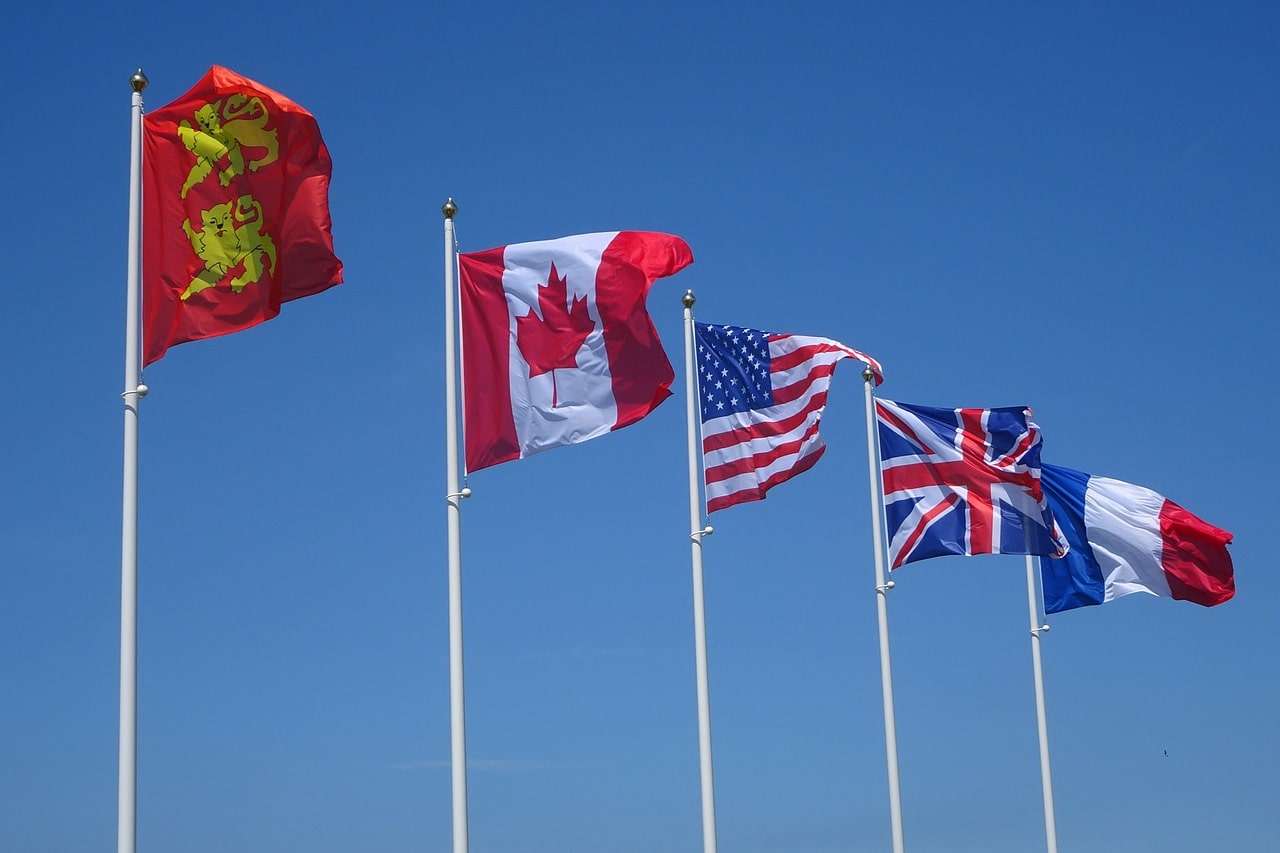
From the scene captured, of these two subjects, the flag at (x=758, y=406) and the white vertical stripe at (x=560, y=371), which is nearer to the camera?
the white vertical stripe at (x=560, y=371)

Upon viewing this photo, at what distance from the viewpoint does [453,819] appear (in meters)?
21.8

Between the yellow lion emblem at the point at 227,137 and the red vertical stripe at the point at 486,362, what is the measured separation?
3798 mm

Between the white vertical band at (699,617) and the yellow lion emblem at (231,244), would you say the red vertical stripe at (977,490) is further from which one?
the yellow lion emblem at (231,244)

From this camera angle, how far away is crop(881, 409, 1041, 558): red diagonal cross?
3269 centimetres

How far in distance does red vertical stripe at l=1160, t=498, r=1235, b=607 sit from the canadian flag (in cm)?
1830

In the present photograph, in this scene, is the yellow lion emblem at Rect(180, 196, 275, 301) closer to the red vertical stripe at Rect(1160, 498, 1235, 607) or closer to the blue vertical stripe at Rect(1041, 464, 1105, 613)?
the blue vertical stripe at Rect(1041, 464, 1105, 613)

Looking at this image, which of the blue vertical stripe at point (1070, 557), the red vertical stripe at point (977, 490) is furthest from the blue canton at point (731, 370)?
the blue vertical stripe at point (1070, 557)

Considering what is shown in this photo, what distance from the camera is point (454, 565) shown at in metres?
23.0

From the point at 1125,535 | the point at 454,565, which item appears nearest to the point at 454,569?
the point at 454,565

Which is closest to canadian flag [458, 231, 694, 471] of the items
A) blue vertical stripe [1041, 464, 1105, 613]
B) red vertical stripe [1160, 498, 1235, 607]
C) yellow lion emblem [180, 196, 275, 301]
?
yellow lion emblem [180, 196, 275, 301]

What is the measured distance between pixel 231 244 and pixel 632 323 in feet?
19.3

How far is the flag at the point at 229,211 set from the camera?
69.4ft

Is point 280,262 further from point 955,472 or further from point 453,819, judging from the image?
point 955,472

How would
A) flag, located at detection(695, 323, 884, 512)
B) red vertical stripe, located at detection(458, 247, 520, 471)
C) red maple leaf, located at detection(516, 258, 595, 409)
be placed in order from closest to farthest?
red vertical stripe, located at detection(458, 247, 520, 471), red maple leaf, located at detection(516, 258, 595, 409), flag, located at detection(695, 323, 884, 512)
